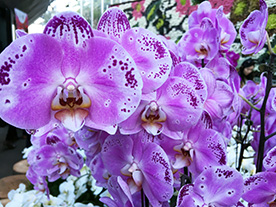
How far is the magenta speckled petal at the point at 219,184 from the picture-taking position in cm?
26

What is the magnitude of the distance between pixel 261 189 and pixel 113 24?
0.26 meters

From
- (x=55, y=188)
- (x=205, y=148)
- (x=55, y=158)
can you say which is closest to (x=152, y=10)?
(x=55, y=188)

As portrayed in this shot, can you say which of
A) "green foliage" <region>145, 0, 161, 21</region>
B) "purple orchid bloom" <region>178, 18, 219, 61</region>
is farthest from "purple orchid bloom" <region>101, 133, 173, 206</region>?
"green foliage" <region>145, 0, 161, 21</region>

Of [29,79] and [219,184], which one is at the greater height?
[29,79]

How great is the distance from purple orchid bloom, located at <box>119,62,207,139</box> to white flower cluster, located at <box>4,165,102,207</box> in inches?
13.0

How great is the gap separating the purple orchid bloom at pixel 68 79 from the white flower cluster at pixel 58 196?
0.33 meters

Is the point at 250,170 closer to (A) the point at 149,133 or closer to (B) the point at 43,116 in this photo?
(A) the point at 149,133

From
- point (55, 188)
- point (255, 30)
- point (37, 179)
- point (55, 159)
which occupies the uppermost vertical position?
point (255, 30)

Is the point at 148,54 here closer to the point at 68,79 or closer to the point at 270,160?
the point at 68,79

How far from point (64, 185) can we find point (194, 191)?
0.53 meters

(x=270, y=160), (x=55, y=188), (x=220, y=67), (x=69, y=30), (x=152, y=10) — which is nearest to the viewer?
(x=69, y=30)

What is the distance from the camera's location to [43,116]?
22 cm

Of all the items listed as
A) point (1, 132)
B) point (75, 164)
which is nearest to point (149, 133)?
point (75, 164)

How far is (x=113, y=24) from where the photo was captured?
10.1 inches
